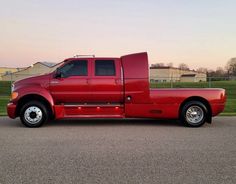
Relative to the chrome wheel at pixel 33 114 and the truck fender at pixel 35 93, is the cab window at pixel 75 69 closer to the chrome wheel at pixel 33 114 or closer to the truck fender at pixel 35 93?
the truck fender at pixel 35 93

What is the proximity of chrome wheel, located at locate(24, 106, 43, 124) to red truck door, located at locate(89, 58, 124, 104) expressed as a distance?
1.65 meters

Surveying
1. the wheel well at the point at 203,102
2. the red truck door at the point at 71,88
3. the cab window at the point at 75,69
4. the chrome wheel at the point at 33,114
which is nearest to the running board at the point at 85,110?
the red truck door at the point at 71,88

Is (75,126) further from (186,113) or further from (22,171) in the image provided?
(22,171)

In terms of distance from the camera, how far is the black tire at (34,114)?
948cm

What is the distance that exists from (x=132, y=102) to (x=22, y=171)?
17.3 feet

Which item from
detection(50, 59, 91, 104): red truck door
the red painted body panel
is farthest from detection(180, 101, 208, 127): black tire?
detection(50, 59, 91, 104): red truck door

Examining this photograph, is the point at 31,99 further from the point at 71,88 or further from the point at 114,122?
the point at 114,122

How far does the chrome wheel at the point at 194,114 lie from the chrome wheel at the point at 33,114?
180 inches

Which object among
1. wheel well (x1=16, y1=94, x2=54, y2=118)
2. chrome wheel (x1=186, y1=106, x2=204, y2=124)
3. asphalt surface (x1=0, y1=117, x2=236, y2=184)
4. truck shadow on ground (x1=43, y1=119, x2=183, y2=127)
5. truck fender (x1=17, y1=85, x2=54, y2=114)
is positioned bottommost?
asphalt surface (x1=0, y1=117, x2=236, y2=184)

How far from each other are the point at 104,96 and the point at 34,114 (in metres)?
2.21

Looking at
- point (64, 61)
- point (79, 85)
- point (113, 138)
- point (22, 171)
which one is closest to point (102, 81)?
point (79, 85)

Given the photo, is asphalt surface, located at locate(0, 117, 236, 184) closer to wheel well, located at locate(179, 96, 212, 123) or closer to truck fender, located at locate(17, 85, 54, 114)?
wheel well, located at locate(179, 96, 212, 123)

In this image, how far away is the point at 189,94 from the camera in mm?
9859

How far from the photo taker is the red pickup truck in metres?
9.58
